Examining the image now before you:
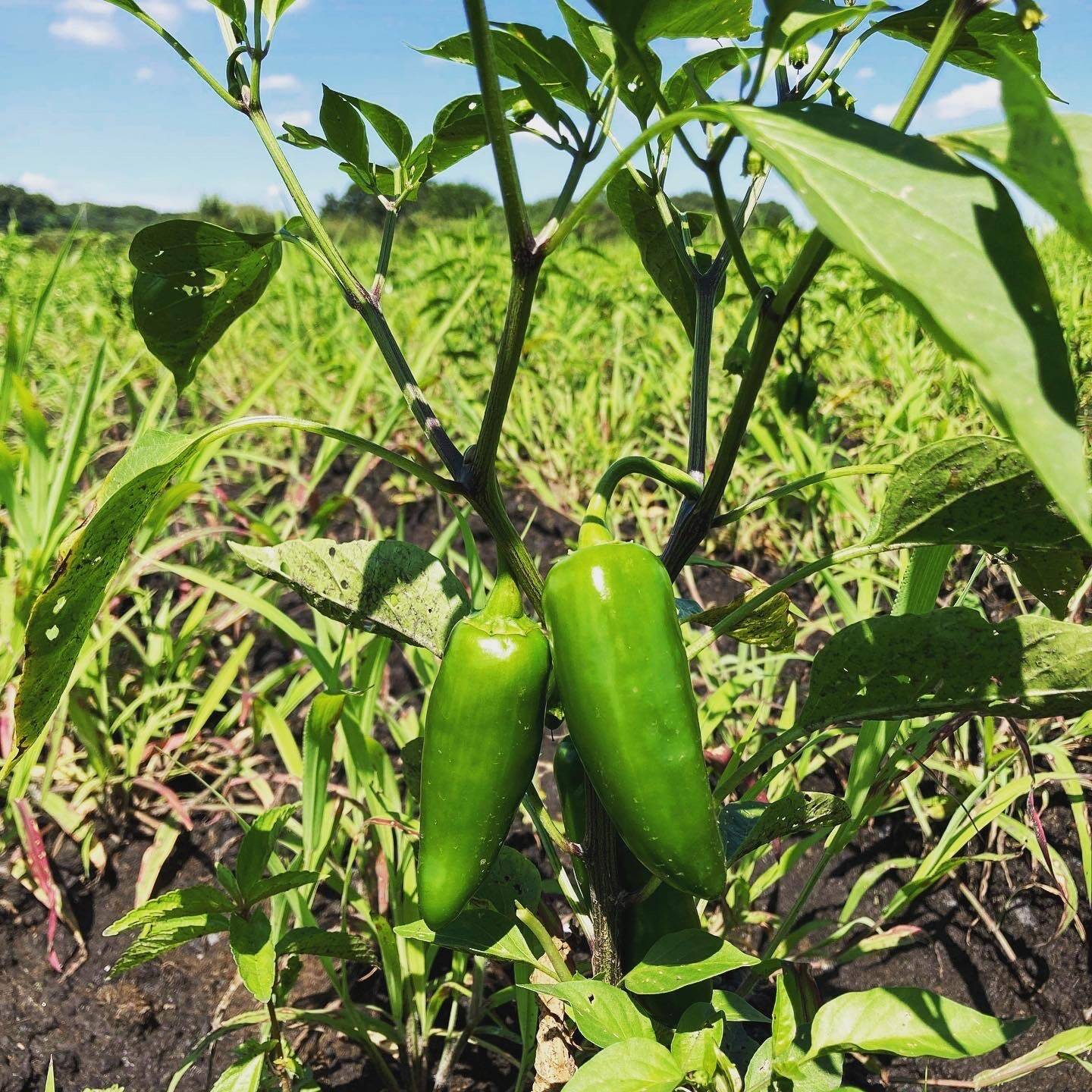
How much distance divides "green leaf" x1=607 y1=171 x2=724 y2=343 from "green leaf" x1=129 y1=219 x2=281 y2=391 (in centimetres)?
30

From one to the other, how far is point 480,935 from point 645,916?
15 centimetres

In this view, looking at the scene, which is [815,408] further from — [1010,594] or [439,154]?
[439,154]

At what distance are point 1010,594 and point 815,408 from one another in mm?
958

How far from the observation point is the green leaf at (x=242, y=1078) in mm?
848

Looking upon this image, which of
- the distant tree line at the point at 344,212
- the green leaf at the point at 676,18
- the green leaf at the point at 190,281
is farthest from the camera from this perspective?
the distant tree line at the point at 344,212

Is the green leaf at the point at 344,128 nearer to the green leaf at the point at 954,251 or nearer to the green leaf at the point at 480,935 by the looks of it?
the green leaf at the point at 954,251

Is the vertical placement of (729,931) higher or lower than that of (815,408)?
lower

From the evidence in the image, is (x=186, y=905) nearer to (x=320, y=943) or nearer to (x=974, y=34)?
(x=320, y=943)

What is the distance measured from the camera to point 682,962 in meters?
0.71

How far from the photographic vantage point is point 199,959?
126 centimetres

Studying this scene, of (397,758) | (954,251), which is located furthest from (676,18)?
(397,758)

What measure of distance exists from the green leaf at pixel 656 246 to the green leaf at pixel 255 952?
0.64 metres

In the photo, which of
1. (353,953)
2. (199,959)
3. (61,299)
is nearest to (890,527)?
(353,953)

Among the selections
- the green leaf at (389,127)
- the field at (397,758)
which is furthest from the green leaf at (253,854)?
the green leaf at (389,127)
